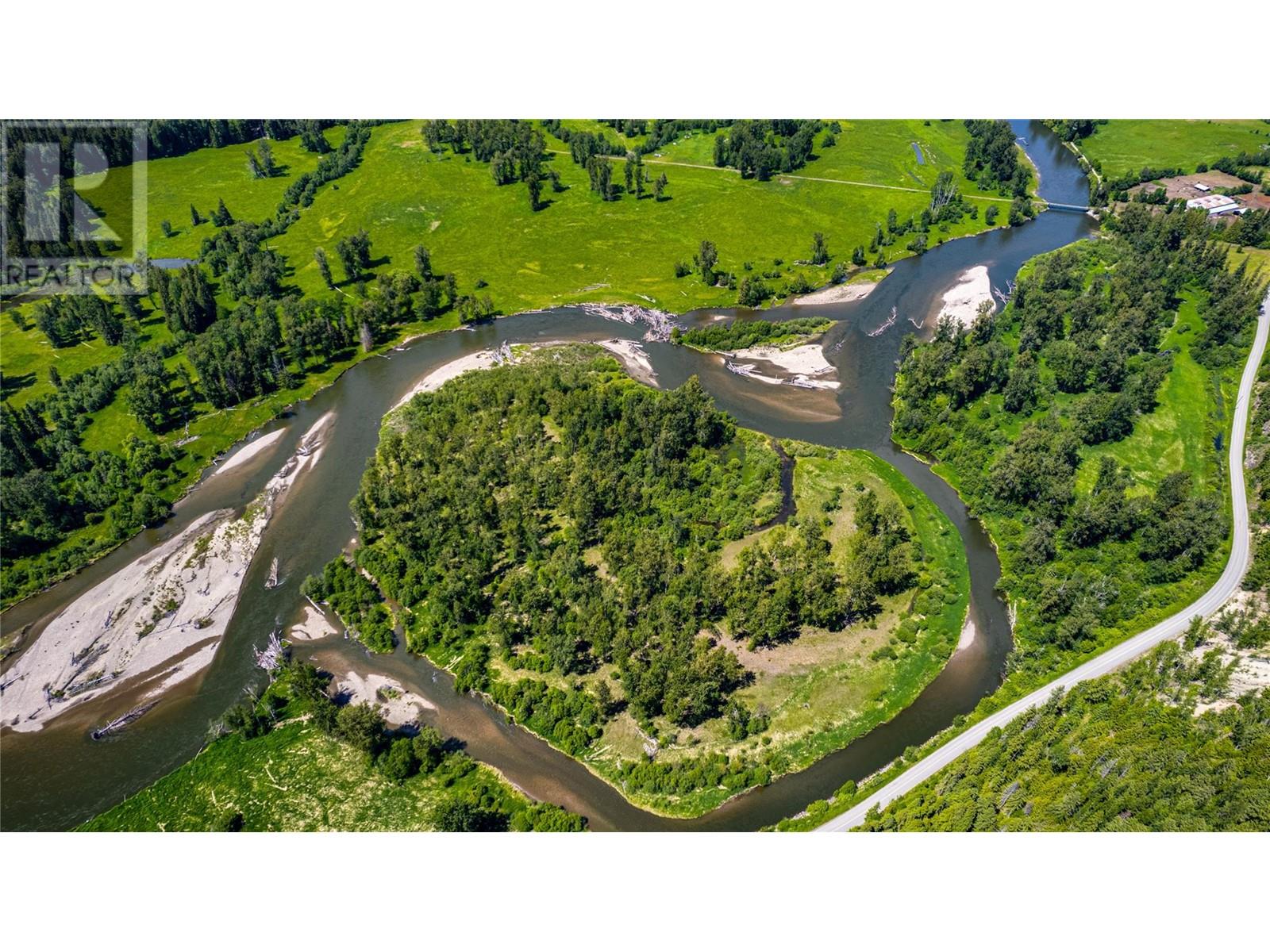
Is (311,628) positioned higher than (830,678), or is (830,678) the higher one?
(830,678)

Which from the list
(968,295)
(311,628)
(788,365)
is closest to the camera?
(311,628)

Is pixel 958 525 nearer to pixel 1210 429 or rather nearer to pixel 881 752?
pixel 881 752

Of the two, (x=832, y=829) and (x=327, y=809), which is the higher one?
(x=832, y=829)

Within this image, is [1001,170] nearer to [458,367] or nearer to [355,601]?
[458,367]

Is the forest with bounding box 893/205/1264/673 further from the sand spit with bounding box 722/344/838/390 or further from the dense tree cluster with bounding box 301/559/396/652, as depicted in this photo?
the dense tree cluster with bounding box 301/559/396/652

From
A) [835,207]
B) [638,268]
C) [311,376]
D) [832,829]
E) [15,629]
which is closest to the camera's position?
[832,829]

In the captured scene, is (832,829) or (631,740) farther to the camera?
(631,740)

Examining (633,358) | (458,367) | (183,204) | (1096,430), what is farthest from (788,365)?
(183,204)

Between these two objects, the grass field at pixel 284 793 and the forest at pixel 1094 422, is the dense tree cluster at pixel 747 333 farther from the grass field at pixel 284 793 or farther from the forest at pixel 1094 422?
the grass field at pixel 284 793

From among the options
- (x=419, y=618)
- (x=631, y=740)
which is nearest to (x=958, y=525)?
(x=631, y=740)
